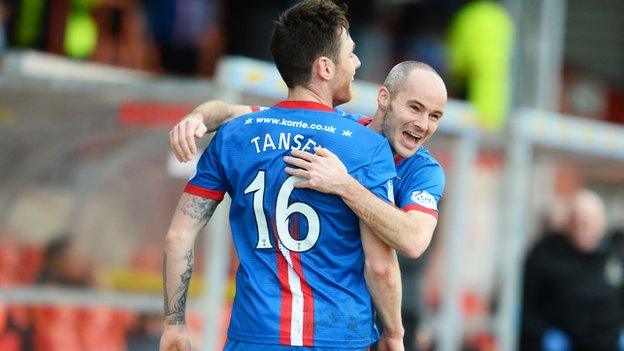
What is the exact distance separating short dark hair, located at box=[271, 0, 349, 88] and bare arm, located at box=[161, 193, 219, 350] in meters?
0.52

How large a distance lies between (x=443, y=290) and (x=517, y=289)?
95 cm

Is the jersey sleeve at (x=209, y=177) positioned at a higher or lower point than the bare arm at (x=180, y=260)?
higher

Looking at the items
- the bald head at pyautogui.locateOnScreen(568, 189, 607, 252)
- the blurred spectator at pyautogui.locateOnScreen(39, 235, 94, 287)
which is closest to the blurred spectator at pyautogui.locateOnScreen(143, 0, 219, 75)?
the bald head at pyautogui.locateOnScreen(568, 189, 607, 252)

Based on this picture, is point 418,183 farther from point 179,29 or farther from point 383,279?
point 179,29

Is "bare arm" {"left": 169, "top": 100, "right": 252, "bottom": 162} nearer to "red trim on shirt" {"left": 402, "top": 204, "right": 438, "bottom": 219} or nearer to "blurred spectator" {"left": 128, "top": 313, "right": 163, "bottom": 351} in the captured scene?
"red trim on shirt" {"left": 402, "top": 204, "right": 438, "bottom": 219}

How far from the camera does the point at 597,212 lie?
10.6m

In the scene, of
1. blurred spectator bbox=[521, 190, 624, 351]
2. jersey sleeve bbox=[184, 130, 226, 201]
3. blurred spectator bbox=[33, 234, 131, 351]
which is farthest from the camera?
blurred spectator bbox=[521, 190, 624, 351]

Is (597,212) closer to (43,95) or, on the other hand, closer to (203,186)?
(43,95)

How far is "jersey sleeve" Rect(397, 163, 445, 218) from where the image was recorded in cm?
464

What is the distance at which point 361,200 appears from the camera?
4496mm

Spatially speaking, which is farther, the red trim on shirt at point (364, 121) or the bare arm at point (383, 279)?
the red trim on shirt at point (364, 121)

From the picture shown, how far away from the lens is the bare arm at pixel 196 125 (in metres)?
4.69

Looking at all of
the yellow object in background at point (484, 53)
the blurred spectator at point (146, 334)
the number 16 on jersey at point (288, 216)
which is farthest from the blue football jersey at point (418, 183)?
the yellow object in background at point (484, 53)

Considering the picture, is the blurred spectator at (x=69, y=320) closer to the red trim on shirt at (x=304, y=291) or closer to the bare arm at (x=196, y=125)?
the bare arm at (x=196, y=125)
